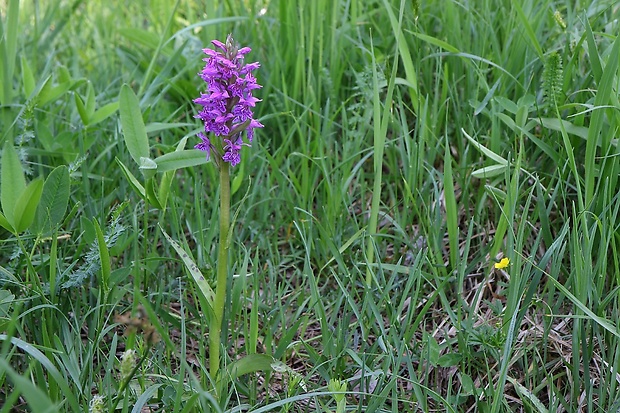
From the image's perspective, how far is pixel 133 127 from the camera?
2146 mm

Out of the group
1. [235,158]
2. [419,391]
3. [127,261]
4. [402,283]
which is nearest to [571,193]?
[402,283]

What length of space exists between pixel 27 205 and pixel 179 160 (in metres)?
0.42

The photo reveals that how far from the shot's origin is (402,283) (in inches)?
86.7

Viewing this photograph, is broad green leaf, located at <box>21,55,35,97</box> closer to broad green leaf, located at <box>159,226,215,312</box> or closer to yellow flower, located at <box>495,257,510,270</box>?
broad green leaf, located at <box>159,226,215,312</box>

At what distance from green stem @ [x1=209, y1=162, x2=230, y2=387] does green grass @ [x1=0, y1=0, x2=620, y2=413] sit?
0.14 ft

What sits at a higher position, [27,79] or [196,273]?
[27,79]

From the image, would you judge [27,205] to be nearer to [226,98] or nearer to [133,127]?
[133,127]

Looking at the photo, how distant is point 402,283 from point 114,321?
865mm

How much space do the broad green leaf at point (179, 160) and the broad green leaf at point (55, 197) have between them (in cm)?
28

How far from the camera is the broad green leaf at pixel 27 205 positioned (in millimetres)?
1874

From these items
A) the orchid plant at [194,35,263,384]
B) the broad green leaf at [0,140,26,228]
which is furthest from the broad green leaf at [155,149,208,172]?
the broad green leaf at [0,140,26,228]

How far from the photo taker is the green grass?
183 cm

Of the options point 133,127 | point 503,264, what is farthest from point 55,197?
point 503,264

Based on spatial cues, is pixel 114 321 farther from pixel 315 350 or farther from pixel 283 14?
pixel 283 14
